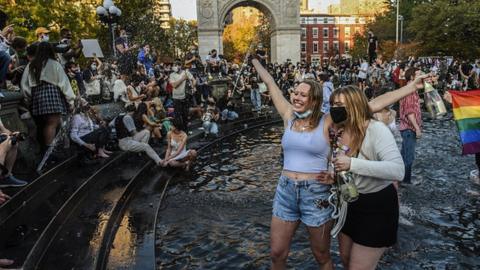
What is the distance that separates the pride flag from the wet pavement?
801 millimetres

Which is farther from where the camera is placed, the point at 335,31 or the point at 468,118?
the point at 335,31

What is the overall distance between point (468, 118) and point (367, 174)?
483 centimetres

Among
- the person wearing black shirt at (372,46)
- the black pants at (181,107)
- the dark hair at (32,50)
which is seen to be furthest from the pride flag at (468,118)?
A: the person wearing black shirt at (372,46)

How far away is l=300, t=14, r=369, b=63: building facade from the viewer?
3999 inches

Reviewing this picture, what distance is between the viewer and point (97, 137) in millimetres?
8555

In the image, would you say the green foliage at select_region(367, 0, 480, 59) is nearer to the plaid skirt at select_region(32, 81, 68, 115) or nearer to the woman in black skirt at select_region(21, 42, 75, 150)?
the woman in black skirt at select_region(21, 42, 75, 150)

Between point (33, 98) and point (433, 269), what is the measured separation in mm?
6557

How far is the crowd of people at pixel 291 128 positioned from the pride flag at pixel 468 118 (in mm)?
586

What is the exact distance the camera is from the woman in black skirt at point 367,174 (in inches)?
123

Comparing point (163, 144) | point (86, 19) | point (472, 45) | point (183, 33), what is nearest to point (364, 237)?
point (163, 144)

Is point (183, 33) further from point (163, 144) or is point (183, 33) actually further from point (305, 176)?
point (305, 176)

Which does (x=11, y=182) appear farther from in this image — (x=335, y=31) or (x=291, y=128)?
(x=335, y=31)

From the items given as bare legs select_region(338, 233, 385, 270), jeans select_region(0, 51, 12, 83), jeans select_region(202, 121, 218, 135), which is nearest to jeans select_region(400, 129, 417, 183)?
bare legs select_region(338, 233, 385, 270)

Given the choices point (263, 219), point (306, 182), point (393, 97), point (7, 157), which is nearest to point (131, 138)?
point (7, 157)
